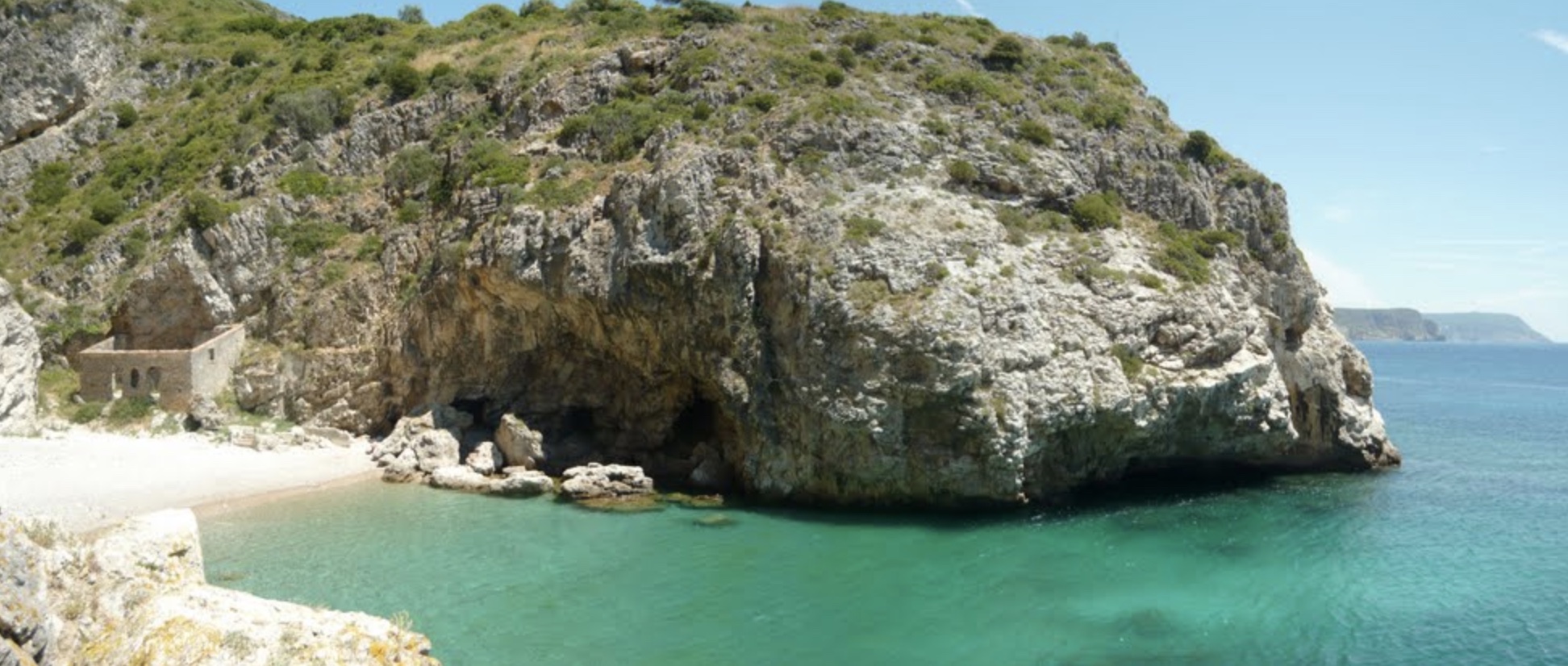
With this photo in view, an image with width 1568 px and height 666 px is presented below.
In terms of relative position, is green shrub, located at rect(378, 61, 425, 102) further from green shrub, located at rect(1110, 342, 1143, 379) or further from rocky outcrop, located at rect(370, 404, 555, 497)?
green shrub, located at rect(1110, 342, 1143, 379)

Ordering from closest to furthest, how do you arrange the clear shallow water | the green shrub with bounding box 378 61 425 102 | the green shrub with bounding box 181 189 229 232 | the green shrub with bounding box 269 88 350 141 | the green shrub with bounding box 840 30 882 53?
the clear shallow water
the green shrub with bounding box 181 189 229 232
the green shrub with bounding box 840 30 882 53
the green shrub with bounding box 269 88 350 141
the green shrub with bounding box 378 61 425 102

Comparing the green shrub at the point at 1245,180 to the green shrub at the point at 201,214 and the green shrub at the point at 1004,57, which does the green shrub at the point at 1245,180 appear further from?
the green shrub at the point at 201,214

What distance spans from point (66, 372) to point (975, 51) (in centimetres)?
4261

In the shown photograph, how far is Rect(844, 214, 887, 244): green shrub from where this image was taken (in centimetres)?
3120

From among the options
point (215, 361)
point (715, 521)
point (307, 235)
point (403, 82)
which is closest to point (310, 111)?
point (403, 82)

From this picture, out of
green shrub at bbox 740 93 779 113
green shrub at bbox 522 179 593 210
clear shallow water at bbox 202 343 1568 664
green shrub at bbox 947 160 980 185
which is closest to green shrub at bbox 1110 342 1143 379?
clear shallow water at bbox 202 343 1568 664

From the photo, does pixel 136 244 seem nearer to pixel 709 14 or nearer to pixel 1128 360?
pixel 709 14

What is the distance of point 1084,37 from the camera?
51844mm

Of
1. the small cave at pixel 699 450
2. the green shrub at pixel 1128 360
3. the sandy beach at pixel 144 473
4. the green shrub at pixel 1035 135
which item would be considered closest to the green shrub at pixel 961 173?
the green shrub at pixel 1035 135

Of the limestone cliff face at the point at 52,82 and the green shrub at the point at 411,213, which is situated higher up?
the limestone cliff face at the point at 52,82

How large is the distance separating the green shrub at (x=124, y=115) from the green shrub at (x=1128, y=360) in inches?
2188

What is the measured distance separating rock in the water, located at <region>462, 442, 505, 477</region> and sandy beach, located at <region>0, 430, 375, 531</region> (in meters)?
3.78

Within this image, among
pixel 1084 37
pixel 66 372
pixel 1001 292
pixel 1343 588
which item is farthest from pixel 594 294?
pixel 1084 37

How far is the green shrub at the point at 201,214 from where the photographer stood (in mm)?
39250
